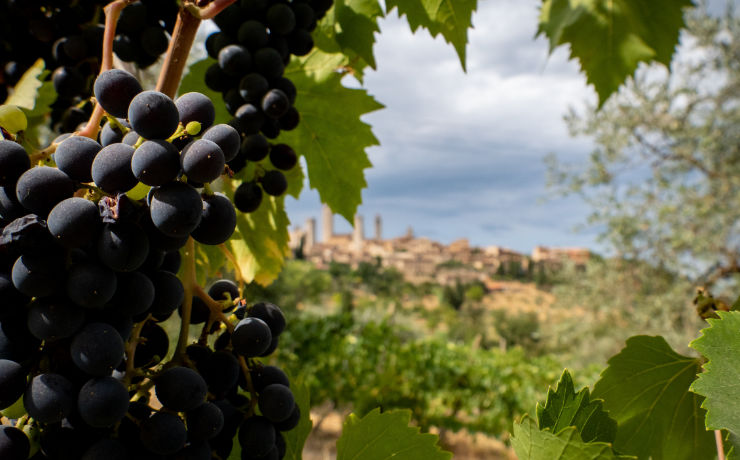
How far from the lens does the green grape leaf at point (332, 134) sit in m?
0.88

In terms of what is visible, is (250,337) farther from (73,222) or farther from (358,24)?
(358,24)

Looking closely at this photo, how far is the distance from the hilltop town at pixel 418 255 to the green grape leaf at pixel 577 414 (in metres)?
28.6

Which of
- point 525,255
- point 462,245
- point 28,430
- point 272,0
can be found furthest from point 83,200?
point 462,245

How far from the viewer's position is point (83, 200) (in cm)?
39

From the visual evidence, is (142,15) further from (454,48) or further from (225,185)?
(454,48)

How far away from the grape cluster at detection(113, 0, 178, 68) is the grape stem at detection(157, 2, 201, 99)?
202 mm

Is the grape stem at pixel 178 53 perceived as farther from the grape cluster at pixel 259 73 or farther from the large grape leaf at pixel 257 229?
the large grape leaf at pixel 257 229

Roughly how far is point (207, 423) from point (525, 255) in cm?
3349

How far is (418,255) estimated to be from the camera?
4003cm

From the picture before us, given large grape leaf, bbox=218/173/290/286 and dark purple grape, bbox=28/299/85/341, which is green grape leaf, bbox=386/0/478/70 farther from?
dark purple grape, bbox=28/299/85/341

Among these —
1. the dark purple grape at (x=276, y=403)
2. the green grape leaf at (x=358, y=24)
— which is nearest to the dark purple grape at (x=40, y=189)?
the dark purple grape at (x=276, y=403)

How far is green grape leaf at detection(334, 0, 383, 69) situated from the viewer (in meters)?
0.76

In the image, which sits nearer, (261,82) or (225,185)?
(261,82)

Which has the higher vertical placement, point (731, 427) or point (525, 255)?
point (525, 255)
